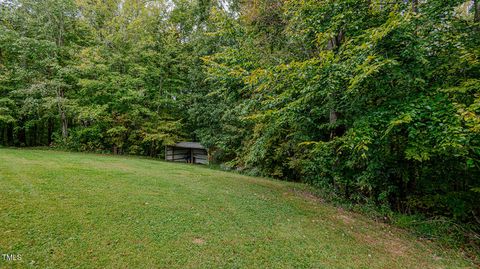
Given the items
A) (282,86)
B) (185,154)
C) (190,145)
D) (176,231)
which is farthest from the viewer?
(185,154)

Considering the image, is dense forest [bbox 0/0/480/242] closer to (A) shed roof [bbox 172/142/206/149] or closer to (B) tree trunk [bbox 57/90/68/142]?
(B) tree trunk [bbox 57/90/68/142]

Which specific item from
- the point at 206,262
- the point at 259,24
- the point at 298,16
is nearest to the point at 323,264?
the point at 206,262

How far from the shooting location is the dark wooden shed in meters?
15.0

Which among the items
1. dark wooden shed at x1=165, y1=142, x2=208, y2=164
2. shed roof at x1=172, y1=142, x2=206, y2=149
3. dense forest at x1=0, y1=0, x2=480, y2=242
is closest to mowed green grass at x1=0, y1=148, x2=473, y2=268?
dense forest at x1=0, y1=0, x2=480, y2=242

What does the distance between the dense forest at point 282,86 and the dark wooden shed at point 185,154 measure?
3.04 ft

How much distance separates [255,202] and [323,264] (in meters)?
2.34

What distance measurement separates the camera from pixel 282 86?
5.10 meters

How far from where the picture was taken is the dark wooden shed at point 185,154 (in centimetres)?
1503

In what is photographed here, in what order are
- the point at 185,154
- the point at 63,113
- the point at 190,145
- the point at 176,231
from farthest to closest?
the point at 185,154 → the point at 190,145 → the point at 63,113 → the point at 176,231

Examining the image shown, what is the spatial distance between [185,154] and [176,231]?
13238 millimetres

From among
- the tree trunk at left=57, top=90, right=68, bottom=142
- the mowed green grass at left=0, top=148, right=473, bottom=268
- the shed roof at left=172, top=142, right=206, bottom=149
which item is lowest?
the mowed green grass at left=0, top=148, right=473, bottom=268

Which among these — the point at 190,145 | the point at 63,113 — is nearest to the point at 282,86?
the point at 190,145

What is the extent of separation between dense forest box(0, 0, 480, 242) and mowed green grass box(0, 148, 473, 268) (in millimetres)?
1547

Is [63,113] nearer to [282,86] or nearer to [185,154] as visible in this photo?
[185,154]
